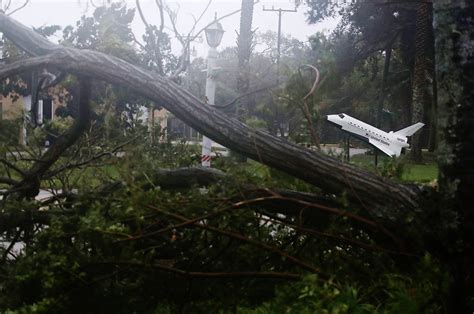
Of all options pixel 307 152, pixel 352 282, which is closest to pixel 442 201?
pixel 352 282

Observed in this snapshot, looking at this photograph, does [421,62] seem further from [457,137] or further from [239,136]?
→ [457,137]

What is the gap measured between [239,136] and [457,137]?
1.52 meters

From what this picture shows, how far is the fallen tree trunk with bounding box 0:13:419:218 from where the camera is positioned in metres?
4.37

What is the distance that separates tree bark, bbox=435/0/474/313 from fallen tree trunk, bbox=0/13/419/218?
0.50m

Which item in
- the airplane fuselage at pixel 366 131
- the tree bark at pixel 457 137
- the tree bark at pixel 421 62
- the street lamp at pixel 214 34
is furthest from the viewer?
the tree bark at pixel 421 62

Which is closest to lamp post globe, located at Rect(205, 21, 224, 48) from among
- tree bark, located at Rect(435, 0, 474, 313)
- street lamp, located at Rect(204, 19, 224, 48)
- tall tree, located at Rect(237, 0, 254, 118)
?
street lamp, located at Rect(204, 19, 224, 48)

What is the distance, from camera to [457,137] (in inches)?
149

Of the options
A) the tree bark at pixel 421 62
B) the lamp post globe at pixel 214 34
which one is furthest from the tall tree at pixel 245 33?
the lamp post globe at pixel 214 34

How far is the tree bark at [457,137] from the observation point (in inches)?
145

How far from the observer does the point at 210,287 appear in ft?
14.7

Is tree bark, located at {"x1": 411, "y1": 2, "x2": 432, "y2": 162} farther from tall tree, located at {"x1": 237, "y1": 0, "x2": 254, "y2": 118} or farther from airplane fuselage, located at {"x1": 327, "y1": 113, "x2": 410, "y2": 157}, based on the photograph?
airplane fuselage, located at {"x1": 327, "y1": 113, "x2": 410, "y2": 157}

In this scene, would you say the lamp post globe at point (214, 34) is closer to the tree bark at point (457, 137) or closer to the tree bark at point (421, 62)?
the tree bark at point (457, 137)

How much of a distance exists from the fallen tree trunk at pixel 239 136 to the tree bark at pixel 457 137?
19.8 inches

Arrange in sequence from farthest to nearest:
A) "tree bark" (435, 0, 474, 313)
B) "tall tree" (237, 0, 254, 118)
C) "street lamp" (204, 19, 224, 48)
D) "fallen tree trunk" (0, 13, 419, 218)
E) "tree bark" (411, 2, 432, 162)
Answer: "tree bark" (411, 2, 432, 162)
"tall tree" (237, 0, 254, 118)
"street lamp" (204, 19, 224, 48)
"fallen tree trunk" (0, 13, 419, 218)
"tree bark" (435, 0, 474, 313)
